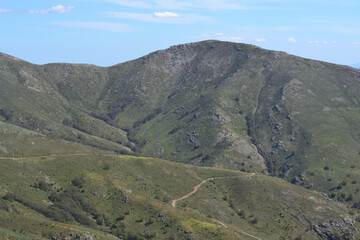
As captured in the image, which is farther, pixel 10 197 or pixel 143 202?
pixel 143 202

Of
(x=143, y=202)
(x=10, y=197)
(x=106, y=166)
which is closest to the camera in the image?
(x=10, y=197)

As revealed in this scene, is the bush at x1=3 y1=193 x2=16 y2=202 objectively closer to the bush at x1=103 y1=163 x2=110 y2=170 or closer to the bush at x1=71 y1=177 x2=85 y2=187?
the bush at x1=71 y1=177 x2=85 y2=187

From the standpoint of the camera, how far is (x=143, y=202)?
145 metres

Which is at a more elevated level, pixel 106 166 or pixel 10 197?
pixel 106 166

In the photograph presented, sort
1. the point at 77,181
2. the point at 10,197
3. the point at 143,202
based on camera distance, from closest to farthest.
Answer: the point at 10,197, the point at 143,202, the point at 77,181

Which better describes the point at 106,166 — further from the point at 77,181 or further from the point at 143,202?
the point at 143,202

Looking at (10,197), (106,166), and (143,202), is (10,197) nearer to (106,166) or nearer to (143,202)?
(143,202)

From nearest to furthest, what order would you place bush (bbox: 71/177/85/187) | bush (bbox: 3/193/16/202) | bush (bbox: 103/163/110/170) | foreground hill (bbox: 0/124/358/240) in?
bush (bbox: 3/193/16/202), foreground hill (bbox: 0/124/358/240), bush (bbox: 71/177/85/187), bush (bbox: 103/163/110/170)

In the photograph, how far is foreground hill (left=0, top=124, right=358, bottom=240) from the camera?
405 ft

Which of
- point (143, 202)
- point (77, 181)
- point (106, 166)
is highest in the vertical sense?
point (106, 166)

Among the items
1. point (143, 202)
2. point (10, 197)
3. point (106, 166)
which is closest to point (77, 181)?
point (106, 166)

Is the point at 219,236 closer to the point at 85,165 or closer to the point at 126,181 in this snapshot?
the point at 126,181

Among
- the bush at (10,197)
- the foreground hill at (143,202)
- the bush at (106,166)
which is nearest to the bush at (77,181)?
the foreground hill at (143,202)

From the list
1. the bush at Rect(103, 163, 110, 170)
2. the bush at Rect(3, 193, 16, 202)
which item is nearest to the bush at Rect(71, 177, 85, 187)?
the bush at Rect(103, 163, 110, 170)
